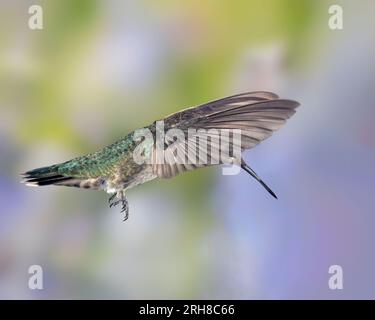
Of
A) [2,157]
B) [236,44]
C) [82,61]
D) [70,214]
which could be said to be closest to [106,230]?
[70,214]

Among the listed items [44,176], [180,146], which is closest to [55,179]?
[44,176]

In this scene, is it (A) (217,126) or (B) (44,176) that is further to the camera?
(B) (44,176)

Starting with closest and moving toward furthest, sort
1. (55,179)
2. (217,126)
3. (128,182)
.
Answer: (217,126) < (128,182) < (55,179)

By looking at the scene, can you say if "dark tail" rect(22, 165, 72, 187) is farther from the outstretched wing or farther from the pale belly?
the outstretched wing

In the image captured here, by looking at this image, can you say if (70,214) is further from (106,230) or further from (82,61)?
(82,61)

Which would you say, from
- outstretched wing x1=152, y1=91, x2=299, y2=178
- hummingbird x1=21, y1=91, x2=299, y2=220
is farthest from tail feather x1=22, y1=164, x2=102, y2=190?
outstretched wing x1=152, y1=91, x2=299, y2=178

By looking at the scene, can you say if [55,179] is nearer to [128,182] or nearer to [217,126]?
[128,182]

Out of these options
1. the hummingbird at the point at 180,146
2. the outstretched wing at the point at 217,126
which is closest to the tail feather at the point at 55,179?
the hummingbird at the point at 180,146
